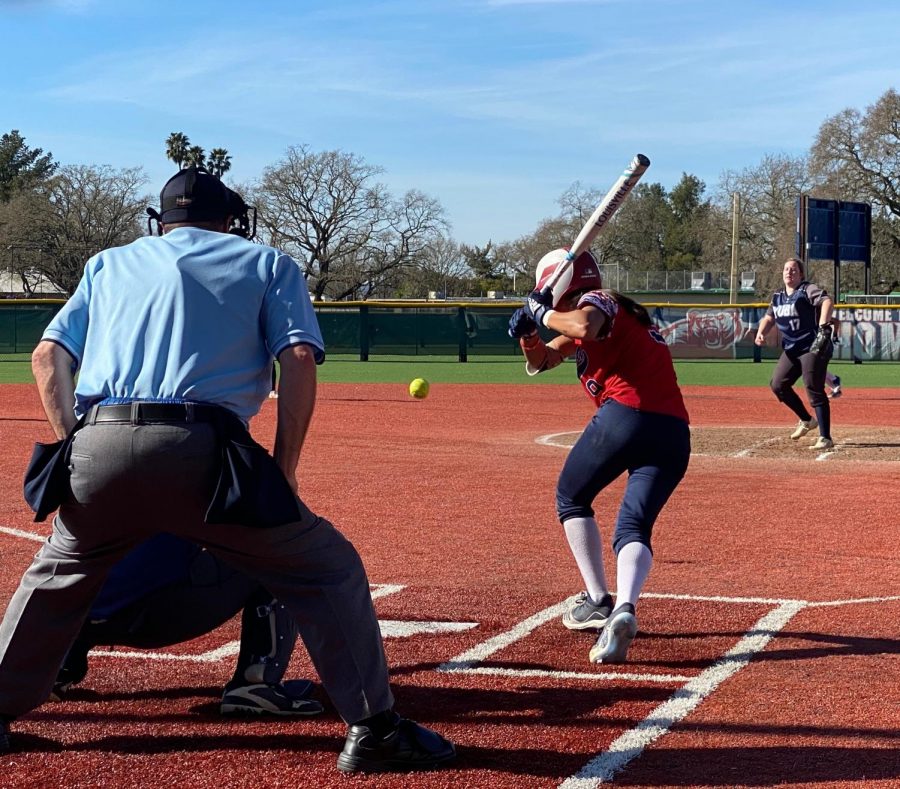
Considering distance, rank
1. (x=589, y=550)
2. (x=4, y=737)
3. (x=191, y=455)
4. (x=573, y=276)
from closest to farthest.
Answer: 1. (x=191, y=455)
2. (x=4, y=737)
3. (x=573, y=276)
4. (x=589, y=550)

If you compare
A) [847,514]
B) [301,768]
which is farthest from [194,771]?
[847,514]

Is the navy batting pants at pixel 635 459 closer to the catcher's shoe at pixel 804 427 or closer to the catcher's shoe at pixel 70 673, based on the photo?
the catcher's shoe at pixel 70 673

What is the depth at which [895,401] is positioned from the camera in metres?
21.5

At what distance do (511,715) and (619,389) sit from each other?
1.65 m

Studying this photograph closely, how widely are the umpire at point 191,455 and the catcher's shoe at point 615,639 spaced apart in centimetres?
139

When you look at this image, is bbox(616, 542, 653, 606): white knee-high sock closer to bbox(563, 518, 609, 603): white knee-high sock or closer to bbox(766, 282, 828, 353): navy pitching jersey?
bbox(563, 518, 609, 603): white knee-high sock

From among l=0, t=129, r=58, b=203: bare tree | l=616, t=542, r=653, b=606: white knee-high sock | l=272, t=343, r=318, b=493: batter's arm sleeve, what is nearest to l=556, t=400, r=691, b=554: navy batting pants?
l=616, t=542, r=653, b=606: white knee-high sock

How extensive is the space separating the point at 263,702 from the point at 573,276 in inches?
89.0

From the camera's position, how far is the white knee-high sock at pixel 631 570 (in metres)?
5.15

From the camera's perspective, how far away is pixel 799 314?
13.0 metres

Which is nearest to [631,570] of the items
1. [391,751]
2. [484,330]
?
[391,751]

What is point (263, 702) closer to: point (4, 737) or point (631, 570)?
point (4, 737)

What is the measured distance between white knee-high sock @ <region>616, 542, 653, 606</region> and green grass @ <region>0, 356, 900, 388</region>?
830 inches

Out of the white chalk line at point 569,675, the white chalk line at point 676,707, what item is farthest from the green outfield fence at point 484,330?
the white chalk line at point 569,675
